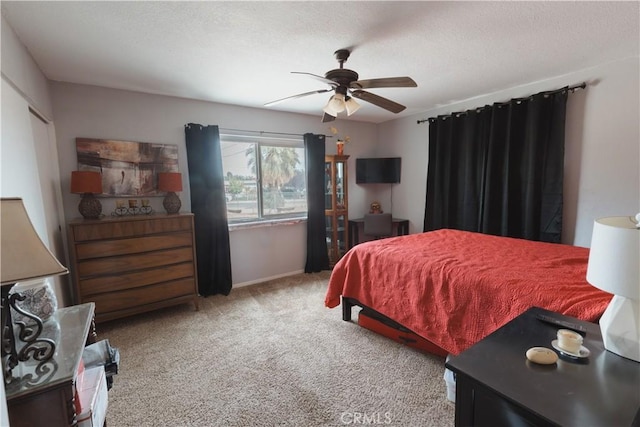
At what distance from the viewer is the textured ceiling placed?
5.39 ft

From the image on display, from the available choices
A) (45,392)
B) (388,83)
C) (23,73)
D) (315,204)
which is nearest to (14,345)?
(45,392)

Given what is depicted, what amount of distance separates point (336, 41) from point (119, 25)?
1.34m

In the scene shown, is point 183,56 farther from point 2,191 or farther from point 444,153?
point 444,153

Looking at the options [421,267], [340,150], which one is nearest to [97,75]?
[340,150]

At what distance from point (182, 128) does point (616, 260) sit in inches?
140

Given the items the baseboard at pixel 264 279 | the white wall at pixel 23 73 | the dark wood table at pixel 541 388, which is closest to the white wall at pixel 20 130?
the white wall at pixel 23 73

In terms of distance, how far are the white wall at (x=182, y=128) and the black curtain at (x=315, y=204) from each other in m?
0.14

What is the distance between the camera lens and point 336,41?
6.56 ft

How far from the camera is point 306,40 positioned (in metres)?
1.97

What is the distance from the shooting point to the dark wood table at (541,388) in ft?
2.50

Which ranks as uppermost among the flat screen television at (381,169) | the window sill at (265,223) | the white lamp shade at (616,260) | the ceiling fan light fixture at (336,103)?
the ceiling fan light fixture at (336,103)

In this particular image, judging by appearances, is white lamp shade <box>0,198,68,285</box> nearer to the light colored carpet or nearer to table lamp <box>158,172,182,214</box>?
the light colored carpet

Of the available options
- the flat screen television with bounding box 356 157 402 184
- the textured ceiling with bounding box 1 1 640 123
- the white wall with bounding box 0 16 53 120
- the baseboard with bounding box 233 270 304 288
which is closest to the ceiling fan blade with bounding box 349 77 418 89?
the textured ceiling with bounding box 1 1 640 123

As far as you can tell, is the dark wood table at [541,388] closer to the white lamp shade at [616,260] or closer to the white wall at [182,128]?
the white lamp shade at [616,260]
